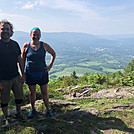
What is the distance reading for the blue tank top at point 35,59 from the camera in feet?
12.6

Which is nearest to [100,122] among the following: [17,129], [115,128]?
[115,128]

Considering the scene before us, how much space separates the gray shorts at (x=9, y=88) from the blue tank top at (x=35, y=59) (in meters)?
0.55

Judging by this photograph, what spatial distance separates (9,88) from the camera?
3734 mm

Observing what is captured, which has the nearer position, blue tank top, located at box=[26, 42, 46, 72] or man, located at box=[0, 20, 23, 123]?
man, located at box=[0, 20, 23, 123]

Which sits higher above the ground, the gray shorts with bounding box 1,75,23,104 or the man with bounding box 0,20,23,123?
the man with bounding box 0,20,23,123

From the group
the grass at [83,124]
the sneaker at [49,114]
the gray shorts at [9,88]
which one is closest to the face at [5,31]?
the gray shorts at [9,88]

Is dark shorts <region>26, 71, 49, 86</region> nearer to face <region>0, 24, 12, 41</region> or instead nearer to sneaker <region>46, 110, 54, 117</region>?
sneaker <region>46, 110, 54, 117</region>

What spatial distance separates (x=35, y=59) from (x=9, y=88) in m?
1.16

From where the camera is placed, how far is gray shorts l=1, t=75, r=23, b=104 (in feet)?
12.0

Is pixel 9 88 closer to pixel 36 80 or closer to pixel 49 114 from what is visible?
pixel 36 80

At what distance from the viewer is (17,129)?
3432mm

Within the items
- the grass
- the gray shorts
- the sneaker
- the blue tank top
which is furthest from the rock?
the blue tank top

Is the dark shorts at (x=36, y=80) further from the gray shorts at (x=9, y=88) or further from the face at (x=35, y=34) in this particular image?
the face at (x=35, y=34)

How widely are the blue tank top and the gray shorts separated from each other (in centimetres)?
55
